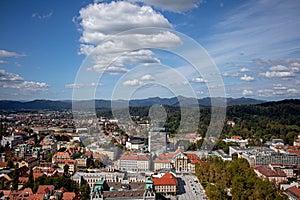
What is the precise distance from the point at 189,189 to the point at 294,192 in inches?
164

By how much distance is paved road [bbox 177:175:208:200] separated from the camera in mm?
11449

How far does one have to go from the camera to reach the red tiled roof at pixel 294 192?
10.1 metres

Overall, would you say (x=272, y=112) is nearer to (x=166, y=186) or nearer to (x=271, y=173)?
(x=271, y=173)

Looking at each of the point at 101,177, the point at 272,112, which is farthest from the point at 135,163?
the point at 272,112

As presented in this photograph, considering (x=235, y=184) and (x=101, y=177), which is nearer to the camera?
(x=235, y=184)

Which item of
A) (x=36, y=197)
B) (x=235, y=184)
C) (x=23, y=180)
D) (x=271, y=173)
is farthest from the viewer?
(x=271, y=173)

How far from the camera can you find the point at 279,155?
16.7 m

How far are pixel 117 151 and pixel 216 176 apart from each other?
29.5ft

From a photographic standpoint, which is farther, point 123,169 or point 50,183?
point 123,169

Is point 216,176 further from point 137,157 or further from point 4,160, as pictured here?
point 4,160

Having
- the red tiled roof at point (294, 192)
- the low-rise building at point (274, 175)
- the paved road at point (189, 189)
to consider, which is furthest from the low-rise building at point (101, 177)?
the red tiled roof at point (294, 192)

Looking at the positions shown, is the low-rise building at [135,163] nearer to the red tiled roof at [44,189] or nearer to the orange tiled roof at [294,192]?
the red tiled roof at [44,189]

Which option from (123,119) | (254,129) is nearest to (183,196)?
(123,119)

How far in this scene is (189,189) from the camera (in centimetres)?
1259
